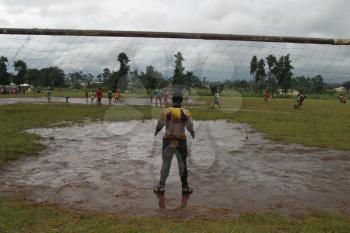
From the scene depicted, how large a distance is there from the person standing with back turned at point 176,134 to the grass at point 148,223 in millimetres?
1697

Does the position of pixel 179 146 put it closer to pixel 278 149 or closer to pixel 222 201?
pixel 222 201

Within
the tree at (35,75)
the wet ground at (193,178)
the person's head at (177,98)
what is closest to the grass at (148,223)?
the wet ground at (193,178)

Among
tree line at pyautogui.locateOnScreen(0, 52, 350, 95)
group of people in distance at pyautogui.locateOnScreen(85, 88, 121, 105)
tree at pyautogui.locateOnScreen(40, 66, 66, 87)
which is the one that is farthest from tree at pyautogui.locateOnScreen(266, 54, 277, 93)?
group of people in distance at pyautogui.locateOnScreen(85, 88, 121, 105)

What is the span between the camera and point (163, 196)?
768cm

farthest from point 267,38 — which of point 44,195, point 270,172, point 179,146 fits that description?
point 44,195

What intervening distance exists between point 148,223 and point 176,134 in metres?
2.24

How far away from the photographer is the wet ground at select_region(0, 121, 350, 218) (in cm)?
716

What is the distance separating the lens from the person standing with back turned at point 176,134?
7.78 m

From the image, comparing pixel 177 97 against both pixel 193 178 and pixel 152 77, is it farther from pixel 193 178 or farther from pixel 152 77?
pixel 152 77

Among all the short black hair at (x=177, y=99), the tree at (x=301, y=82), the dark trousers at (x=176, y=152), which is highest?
the tree at (x=301, y=82)

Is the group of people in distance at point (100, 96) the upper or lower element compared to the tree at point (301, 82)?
lower

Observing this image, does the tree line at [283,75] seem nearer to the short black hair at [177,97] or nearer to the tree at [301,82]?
the tree at [301,82]

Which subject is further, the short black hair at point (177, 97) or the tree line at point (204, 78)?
the tree line at point (204, 78)

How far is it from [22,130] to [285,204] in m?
12.8
